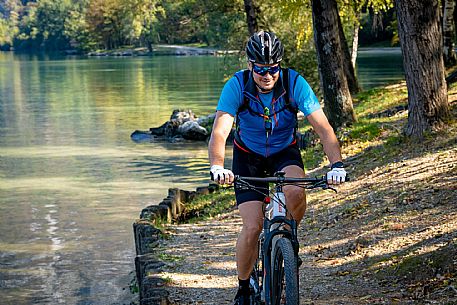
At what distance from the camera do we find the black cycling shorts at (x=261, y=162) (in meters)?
6.21

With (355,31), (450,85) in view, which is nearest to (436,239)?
(450,85)

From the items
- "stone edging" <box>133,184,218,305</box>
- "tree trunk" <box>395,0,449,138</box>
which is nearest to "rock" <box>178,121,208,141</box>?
"stone edging" <box>133,184,218,305</box>

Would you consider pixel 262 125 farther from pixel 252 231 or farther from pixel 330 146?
pixel 252 231

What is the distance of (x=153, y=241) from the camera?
38.2 feet

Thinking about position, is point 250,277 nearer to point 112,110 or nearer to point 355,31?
point 355,31

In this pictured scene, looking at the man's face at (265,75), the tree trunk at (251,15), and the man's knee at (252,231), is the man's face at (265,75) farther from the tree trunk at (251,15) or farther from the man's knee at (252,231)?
the tree trunk at (251,15)

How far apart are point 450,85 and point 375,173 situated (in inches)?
330

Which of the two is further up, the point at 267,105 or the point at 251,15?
the point at 251,15

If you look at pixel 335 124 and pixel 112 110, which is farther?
pixel 112 110

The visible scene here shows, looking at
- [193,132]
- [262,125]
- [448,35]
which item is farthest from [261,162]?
[193,132]

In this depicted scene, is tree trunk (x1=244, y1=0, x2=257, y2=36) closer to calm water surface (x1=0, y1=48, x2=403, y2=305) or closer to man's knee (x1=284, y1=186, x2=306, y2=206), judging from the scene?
calm water surface (x1=0, y1=48, x2=403, y2=305)

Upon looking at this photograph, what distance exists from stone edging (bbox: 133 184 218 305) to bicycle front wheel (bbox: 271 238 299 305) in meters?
2.43

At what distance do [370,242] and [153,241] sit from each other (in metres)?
3.51

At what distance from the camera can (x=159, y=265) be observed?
969 cm
